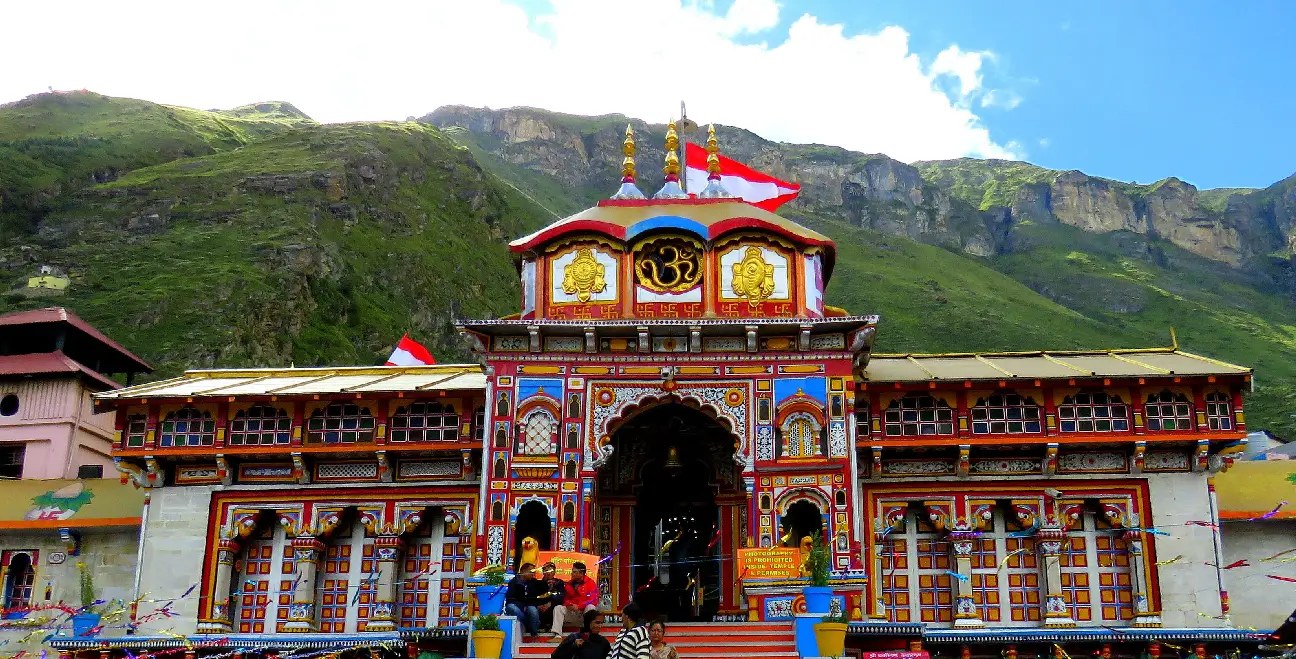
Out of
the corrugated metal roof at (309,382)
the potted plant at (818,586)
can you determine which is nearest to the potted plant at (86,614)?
the corrugated metal roof at (309,382)

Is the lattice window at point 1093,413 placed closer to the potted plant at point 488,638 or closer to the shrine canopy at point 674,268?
the shrine canopy at point 674,268

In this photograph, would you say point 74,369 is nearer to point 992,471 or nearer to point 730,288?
point 730,288

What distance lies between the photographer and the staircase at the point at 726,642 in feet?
67.7

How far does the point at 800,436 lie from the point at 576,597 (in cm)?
599

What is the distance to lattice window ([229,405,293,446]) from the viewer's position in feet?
91.2

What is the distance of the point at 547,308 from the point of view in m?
26.2

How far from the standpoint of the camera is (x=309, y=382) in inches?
1142

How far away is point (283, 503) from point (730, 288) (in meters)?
11.7

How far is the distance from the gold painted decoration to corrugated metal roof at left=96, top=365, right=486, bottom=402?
470 cm

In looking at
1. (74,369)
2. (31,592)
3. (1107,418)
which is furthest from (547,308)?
(74,369)

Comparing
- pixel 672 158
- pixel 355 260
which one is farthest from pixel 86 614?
pixel 355 260

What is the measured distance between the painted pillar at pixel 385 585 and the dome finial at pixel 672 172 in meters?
10.3

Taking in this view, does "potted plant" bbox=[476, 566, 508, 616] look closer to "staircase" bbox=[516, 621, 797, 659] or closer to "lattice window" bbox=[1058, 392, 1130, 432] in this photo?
"staircase" bbox=[516, 621, 797, 659]

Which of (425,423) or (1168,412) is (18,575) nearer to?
(425,423)
